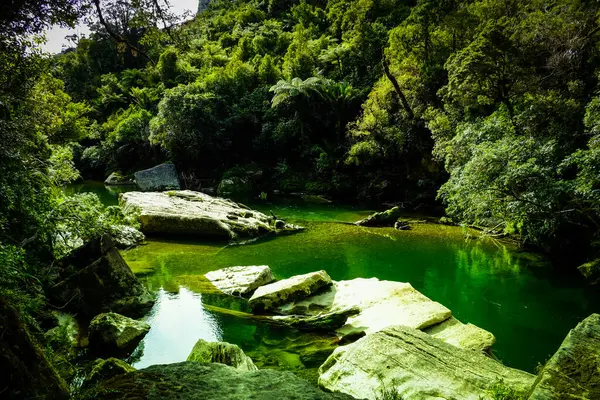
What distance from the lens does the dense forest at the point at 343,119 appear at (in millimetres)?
6273

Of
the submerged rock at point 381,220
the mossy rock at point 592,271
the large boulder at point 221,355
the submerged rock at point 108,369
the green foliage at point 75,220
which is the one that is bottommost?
the mossy rock at point 592,271

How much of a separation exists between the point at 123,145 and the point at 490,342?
122 feet

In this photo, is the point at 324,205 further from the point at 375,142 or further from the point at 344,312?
the point at 344,312

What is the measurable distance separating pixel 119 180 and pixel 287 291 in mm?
31457

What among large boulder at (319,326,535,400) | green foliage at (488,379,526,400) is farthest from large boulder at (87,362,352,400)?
green foliage at (488,379,526,400)

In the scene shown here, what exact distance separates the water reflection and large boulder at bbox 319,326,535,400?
9.65 ft

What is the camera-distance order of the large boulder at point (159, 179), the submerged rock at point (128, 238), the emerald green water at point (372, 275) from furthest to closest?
the large boulder at point (159, 179) < the submerged rock at point (128, 238) < the emerald green water at point (372, 275)

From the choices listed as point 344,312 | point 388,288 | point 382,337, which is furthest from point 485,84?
point 382,337

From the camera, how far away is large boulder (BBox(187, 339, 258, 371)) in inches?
Result: 235

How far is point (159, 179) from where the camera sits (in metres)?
30.1

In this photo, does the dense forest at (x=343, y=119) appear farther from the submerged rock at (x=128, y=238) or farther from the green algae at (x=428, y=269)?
the green algae at (x=428, y=269)

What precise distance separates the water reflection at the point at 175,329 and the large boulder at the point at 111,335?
1.04 ft

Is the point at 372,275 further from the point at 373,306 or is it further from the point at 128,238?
the point at 128,238

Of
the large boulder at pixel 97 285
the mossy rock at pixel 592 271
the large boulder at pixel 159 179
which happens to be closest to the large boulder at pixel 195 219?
the large boulder at pixel 97 285
